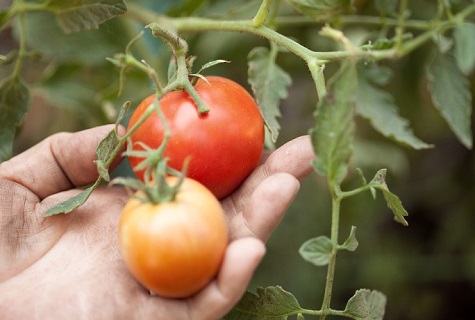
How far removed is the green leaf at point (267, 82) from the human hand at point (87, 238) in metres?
0.08

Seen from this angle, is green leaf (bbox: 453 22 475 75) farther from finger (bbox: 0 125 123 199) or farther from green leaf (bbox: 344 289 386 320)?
finger (bbox: 0 125 123 199)

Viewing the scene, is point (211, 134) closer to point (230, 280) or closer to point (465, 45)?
point (230, 280)

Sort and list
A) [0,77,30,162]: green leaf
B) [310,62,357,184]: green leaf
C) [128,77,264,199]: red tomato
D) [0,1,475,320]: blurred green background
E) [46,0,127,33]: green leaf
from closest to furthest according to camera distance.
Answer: [310,62,357,184]: green leaf → [128,77,264,199]: red tomato → [46,0,127,33]: green leaf → [0,77,30,162]: green leaf → [0,1,475,320]: blurred green background

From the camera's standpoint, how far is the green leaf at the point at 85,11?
0.95 m

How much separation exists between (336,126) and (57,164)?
1.73 ft

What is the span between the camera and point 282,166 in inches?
35.6

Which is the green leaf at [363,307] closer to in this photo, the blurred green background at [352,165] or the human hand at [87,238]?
the human hand at [87,238]

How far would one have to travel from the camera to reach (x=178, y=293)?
2.48ft

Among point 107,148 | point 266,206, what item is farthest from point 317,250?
point 107,148

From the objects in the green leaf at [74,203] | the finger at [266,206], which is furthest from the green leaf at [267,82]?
the green leaf at [74,203]

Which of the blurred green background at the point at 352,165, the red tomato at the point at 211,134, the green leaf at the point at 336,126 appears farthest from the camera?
the blurred green background at the point at 352,165

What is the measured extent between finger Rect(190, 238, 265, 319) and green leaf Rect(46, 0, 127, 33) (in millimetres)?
397

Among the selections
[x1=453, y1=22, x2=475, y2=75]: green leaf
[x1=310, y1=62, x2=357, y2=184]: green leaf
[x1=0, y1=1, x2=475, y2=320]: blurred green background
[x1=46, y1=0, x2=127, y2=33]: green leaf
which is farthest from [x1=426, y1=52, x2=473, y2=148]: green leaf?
[x1=46, y1=0, x2=127, y2=33]: green leaf

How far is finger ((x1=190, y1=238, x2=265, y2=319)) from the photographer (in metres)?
0.73
